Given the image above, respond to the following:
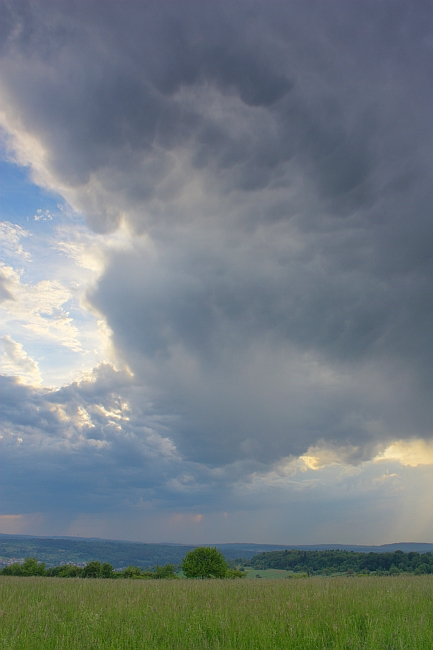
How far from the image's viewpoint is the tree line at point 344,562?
70175 millimetres

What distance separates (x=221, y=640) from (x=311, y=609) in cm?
402

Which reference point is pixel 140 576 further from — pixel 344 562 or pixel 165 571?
pixel 344 562

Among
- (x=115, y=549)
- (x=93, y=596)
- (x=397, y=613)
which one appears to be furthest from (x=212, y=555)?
(x=115, y=549)

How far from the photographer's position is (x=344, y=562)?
89.4 metres

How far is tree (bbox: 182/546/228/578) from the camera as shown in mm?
52500

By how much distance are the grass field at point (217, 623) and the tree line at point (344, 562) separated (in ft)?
171

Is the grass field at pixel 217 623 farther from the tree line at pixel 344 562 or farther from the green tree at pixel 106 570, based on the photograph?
the tree line at pixel 344 562

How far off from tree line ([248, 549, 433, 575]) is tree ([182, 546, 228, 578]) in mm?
13162

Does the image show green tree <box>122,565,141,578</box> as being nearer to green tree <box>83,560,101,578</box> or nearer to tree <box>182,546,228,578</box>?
green tree <box>83,560,101,578</box>

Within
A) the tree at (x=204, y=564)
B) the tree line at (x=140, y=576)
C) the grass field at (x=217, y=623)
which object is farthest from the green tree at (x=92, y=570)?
the grass field at (x=217, y=623)

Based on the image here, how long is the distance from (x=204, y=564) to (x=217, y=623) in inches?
1958

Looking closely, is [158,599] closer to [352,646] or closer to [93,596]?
[93,596]

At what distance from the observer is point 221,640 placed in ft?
28.7

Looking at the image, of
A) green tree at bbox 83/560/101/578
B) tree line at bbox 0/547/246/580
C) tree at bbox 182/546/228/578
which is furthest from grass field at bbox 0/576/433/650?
green tree at bbox 83/560/101/578
